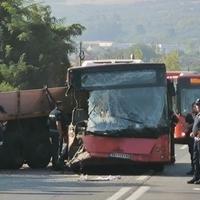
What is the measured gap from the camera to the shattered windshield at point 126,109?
17141mm

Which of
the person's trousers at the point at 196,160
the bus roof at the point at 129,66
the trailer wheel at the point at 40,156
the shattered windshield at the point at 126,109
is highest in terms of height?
the bus roof at the point at 129,66

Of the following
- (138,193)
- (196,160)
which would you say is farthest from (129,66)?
(138,193)

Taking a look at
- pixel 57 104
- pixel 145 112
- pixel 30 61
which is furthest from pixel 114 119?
pixel 30 61

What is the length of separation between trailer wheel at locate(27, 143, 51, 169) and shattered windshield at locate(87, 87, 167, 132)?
7.75 feet

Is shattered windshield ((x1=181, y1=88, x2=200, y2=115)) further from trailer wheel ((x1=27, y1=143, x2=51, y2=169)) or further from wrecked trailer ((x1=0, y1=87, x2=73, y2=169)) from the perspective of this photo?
trailer wheel ((x1=27, y1=143, x2=51, y2=169))

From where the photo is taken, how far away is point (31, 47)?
51969 millimetres

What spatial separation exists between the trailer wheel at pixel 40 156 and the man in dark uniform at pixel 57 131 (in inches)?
20.0

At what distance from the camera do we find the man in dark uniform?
18.2 meters

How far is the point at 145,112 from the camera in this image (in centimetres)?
1730

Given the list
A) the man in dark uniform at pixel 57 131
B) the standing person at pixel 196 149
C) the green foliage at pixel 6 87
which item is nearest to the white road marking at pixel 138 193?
the standing person at pixel 196 149

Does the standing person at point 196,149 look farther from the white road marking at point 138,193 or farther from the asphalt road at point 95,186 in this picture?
the white road marking at point 138,193

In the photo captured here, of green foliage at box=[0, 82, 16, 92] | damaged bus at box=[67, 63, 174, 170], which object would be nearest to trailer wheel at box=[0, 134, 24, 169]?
damaged bus at box=[67, 63, 174, 170]

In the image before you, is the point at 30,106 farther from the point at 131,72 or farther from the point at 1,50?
the point at 1,50

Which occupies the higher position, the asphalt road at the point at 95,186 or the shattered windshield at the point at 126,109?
the shattered windshield at the point at 126,109
